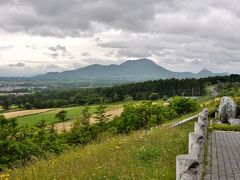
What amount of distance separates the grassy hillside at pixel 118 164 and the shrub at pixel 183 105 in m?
33.5

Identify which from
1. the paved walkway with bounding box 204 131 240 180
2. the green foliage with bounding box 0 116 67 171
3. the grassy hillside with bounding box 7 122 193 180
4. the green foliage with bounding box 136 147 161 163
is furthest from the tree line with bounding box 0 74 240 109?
the green foliage with bounding box 136 147 161 163

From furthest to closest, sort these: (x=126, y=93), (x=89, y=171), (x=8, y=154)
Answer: (x=126, y=93) < (x=8, y=154) < (x=89, y=171)

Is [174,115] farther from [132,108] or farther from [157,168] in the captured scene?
[157,168]

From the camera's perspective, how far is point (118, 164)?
9953 mm

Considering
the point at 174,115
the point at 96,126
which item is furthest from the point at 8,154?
the point at 96,126

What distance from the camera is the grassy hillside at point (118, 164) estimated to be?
29.5 feet

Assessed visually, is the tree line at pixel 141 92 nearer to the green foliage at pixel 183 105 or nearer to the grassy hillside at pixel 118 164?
the green foliage at pixel 183 105

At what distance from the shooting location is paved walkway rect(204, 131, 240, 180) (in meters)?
9.80

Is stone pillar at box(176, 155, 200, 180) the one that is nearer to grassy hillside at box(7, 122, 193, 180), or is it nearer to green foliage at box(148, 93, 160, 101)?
grassy hillside at box(7, 122, 193, 180)

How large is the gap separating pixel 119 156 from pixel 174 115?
33.6m

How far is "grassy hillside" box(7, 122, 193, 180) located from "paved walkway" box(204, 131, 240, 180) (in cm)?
A: 109

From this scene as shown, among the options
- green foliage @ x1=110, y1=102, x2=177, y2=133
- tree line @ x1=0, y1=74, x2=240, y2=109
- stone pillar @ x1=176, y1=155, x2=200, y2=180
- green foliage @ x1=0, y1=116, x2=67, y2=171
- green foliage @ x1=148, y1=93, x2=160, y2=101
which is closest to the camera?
stone pillar @ x1=176, y1=155, x2=200, y2=180

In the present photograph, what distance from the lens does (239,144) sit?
15.6 metres

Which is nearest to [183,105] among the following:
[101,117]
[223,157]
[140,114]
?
[140,114]
